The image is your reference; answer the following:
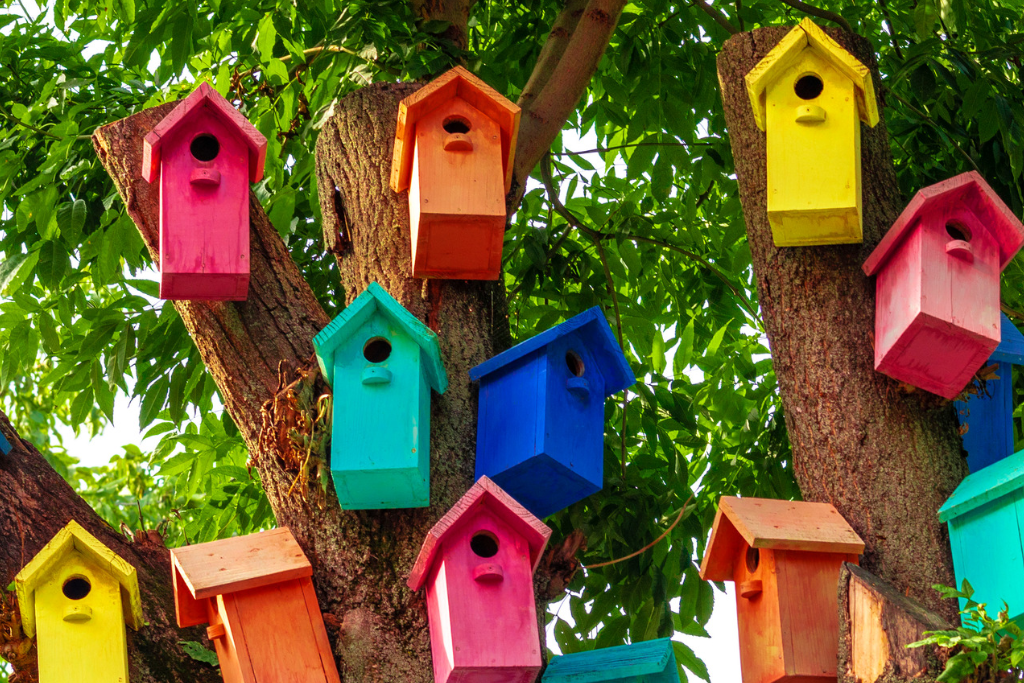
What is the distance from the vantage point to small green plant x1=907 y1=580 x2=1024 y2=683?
2154mm

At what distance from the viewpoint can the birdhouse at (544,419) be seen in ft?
9.01

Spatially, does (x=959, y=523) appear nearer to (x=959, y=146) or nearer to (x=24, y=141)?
(x=959, y=146)

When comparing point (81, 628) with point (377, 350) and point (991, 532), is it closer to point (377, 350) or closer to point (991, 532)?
point (377, 350)

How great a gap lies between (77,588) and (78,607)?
71 mm

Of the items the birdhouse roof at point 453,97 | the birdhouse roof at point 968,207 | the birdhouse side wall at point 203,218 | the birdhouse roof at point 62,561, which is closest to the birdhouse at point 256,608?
the birdhouse roof at point 62,561

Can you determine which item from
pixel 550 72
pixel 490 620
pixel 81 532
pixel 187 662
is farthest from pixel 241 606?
pixel 550 72

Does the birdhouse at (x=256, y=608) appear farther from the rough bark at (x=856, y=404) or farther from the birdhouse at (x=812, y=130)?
the birdhouse at (x=812, y=130)

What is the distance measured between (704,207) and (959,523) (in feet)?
8.26

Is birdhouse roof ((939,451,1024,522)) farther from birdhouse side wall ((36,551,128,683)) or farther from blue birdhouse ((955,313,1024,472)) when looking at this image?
birdhouse side wall ((36,551,128,683))

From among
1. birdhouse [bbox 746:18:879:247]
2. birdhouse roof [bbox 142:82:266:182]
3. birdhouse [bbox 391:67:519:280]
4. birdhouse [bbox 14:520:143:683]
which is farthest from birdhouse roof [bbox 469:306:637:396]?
birdhouse [bbox 14:520:143:683]

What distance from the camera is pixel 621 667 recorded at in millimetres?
2785

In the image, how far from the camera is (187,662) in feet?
8.84

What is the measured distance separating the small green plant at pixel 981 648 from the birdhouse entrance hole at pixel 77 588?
1865 millimetres

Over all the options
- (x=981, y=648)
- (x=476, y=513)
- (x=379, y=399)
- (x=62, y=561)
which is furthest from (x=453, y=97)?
(x=981, y=648)
